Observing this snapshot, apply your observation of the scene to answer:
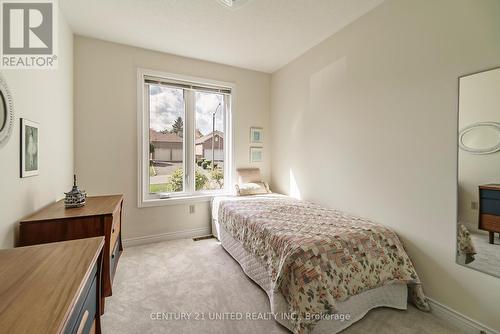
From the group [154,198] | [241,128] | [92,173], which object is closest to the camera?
[92,173]

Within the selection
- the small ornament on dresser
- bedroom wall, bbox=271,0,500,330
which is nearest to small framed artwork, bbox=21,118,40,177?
the small ornament on dresser

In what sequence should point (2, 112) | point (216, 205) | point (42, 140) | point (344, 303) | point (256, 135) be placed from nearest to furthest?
point (2, 112) → point (344, 303) → point (42, 140) → point (216, 205) → point (256, 135)

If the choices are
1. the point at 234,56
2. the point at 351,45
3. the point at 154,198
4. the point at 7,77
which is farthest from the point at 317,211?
the point at 7,77

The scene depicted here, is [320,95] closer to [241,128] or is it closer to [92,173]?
[241,128]

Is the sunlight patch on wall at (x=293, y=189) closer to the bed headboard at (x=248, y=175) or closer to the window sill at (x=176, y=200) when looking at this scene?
the bed headboard at (x=248, y=175)

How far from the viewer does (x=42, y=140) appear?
179 cm

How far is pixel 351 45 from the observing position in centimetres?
236

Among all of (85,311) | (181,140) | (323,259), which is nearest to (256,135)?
(181,140)

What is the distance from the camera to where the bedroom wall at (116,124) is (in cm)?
265

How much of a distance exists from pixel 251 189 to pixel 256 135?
96cm

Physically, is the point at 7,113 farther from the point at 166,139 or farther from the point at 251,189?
the point at 251,189

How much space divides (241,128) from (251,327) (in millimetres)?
2717

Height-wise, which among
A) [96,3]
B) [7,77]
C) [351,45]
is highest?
[96,3]

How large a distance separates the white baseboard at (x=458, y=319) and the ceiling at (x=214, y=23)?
2657 millimetres
